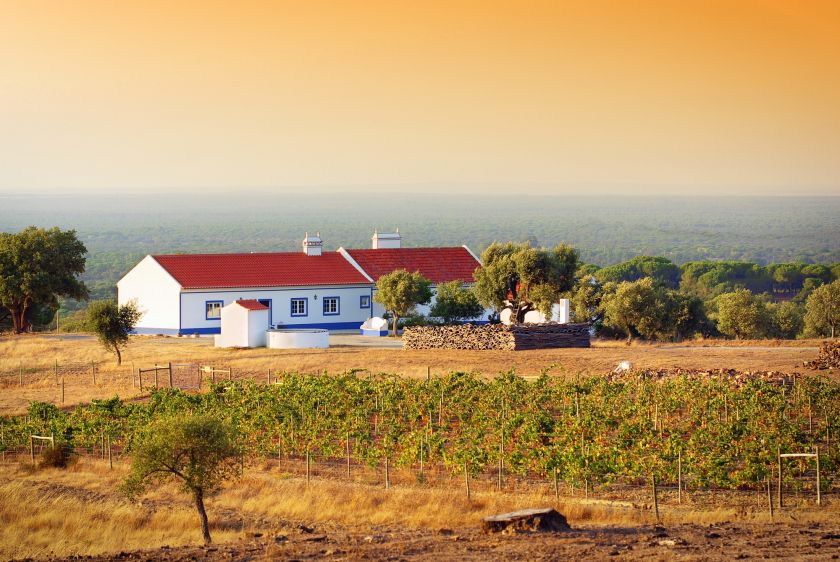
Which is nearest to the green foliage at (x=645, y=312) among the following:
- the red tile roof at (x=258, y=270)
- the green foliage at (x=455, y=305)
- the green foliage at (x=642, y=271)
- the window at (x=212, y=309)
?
the green foliage at (x=455, y=305)

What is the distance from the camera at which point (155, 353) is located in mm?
44938

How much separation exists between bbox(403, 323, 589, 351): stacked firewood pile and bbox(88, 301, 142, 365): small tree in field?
11.3 m

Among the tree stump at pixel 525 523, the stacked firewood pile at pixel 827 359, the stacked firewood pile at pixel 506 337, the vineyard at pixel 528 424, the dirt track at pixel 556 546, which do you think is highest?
the stacked firewood pile at pixel 506 337

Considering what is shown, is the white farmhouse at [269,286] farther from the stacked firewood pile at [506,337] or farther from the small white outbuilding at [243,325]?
the stacked firewood pile at [506,337]

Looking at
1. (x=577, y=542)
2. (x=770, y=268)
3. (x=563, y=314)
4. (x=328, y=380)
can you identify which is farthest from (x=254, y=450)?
(x=770, y=268)

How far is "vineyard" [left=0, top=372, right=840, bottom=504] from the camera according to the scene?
2162 centimetres

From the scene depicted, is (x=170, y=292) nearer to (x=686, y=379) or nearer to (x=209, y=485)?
(x=686, y=379)

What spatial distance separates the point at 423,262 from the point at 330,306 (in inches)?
257

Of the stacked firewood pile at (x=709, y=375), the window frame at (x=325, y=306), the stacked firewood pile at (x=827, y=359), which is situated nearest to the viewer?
the stacked firewood pile at (x=709, y=375)

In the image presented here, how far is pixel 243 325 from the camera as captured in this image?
46.0 m

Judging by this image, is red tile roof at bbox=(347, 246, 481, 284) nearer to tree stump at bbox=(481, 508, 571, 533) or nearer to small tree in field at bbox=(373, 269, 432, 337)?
small tree in field at bbox=(373, 269, 432, 337)

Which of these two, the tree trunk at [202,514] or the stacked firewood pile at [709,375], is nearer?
the tree trunk at [202,514]

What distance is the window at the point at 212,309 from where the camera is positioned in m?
52.2

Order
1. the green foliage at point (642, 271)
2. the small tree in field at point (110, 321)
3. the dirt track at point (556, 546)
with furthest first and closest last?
1. the green foliage at point (642, 271)
2. the small tree in field at point (110, 321)
3. the dirt track at point (556, 546)
